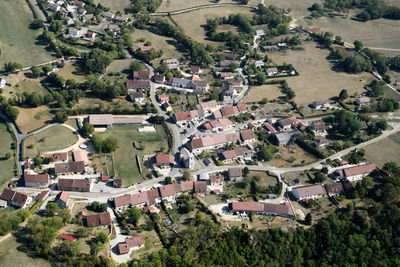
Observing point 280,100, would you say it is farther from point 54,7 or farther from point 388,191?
point 54,7

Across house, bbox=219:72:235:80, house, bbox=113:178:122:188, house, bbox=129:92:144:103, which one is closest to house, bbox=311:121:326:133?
house, bbox=219:72:235:80

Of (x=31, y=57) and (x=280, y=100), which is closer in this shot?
(x=280, y=100)

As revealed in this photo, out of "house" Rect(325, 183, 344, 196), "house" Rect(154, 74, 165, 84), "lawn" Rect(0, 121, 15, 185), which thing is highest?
"house" Rect(154, 74, 165, 84)

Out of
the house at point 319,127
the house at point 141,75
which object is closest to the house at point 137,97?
the house at point 141,75

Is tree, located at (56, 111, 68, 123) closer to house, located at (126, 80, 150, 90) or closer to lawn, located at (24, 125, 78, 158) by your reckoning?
lawn, located at (24, 125, 78, 158)

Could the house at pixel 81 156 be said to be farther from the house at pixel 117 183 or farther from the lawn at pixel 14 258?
the lawn at pixel 14 258

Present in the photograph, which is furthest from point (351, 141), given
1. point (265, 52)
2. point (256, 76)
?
point (265, 52)
